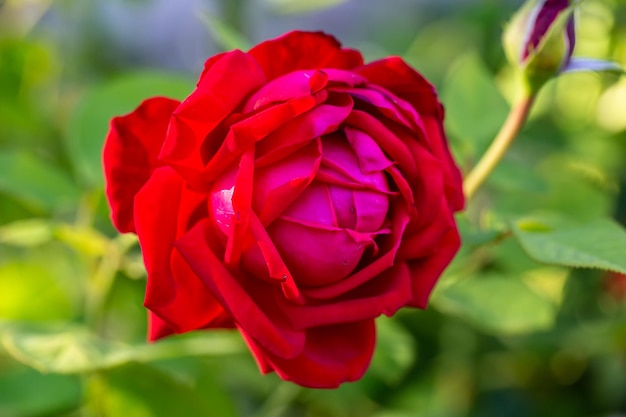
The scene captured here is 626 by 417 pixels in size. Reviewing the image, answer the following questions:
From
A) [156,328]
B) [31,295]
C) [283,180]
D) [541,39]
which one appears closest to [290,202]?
[283,180]

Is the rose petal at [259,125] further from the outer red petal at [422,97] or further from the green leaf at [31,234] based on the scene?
the green leaf at [31,234]

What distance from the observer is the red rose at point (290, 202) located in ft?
1.29

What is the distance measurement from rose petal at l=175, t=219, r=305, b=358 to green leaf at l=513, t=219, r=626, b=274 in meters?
0.17

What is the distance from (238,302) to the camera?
38cm

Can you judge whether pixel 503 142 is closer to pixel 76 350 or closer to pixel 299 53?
pixel 299 53

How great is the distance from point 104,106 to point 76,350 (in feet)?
0.85

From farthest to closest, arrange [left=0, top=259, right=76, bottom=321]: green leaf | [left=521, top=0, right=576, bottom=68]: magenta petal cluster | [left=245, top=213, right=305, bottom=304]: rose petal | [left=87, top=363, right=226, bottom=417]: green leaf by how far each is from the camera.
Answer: [left=0, top=259, right=76, bottom=321]: green leaf → [left=87, top=363, right=226, bottom=417]: green leaf → [left=521, top=0, right=576, bottom=68]: magenta petal cluster → [left=245, top=213, right=305, bottom=304]: rose petal

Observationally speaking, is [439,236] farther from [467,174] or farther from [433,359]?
[433,359]

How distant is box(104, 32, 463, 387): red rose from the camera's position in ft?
1.29

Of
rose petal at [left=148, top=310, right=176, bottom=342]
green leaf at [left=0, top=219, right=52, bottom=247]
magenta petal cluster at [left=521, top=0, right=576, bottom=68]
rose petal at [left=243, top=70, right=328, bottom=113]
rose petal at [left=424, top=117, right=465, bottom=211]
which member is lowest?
green leaf at [left=0, top=219, right=52, bottom=247]

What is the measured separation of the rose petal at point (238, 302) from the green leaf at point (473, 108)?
0.32 metres

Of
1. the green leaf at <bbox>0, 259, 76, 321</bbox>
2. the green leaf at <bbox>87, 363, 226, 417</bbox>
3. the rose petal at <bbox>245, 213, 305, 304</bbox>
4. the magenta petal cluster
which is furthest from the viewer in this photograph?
the green leaf at <bbox>0, 259, 76, 321</bbox>

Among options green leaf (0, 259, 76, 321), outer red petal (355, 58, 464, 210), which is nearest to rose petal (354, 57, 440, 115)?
outer red petal (355, 58, 464, 210)

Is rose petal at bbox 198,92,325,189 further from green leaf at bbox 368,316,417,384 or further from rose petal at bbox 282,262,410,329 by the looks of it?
green leaf at bbox 368,316,417,384
